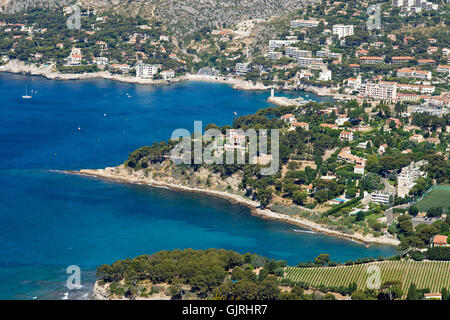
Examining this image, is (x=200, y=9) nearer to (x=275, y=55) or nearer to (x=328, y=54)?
(x=275, y=55)

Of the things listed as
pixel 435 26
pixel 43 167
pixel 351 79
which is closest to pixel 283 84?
pixel 351 79

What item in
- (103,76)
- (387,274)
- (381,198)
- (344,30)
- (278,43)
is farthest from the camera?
(278,43)

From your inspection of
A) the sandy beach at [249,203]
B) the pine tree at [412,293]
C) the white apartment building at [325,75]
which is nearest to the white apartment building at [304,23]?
the white apartment building at [325,75]

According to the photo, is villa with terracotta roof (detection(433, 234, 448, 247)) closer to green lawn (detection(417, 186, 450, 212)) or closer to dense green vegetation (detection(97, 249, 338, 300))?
green lawn (detection(417, 186, 450, 212))

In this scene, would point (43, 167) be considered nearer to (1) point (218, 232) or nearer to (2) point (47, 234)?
(2) point (47, 234)

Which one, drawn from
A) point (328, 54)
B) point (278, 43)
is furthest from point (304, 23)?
point (328, 54)

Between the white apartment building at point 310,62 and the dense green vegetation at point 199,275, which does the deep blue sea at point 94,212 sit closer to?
the dense green vegetation at point 199,275

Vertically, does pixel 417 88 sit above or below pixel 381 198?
above
